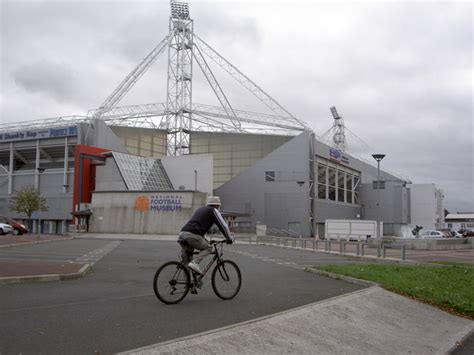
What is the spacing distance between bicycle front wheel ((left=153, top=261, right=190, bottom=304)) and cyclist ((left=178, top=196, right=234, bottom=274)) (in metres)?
0.18

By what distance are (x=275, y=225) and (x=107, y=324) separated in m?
67.0

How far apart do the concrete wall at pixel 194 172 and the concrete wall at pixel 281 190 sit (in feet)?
21.8

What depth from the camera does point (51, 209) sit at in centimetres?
6994

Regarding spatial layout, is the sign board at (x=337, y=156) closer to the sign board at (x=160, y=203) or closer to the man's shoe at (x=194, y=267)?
the sign board at (x=160, y=203)

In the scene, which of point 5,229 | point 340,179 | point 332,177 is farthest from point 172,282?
point 340,179

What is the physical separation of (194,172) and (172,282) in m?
63.8

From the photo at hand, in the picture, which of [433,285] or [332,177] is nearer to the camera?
[433,285]

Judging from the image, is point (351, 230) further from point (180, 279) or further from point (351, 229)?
point (180, 279)

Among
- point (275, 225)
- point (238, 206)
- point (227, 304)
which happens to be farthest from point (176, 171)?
point (227, 304)

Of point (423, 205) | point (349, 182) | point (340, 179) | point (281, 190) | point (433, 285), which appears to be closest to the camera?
point (433, 285)

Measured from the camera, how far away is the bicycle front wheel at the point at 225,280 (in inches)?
341

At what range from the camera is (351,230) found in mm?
46000

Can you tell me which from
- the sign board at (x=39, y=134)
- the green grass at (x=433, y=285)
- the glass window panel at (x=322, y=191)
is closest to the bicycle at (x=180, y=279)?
the green grass at (x=433, y=285)

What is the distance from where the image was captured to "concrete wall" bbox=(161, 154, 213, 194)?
71812 mm
